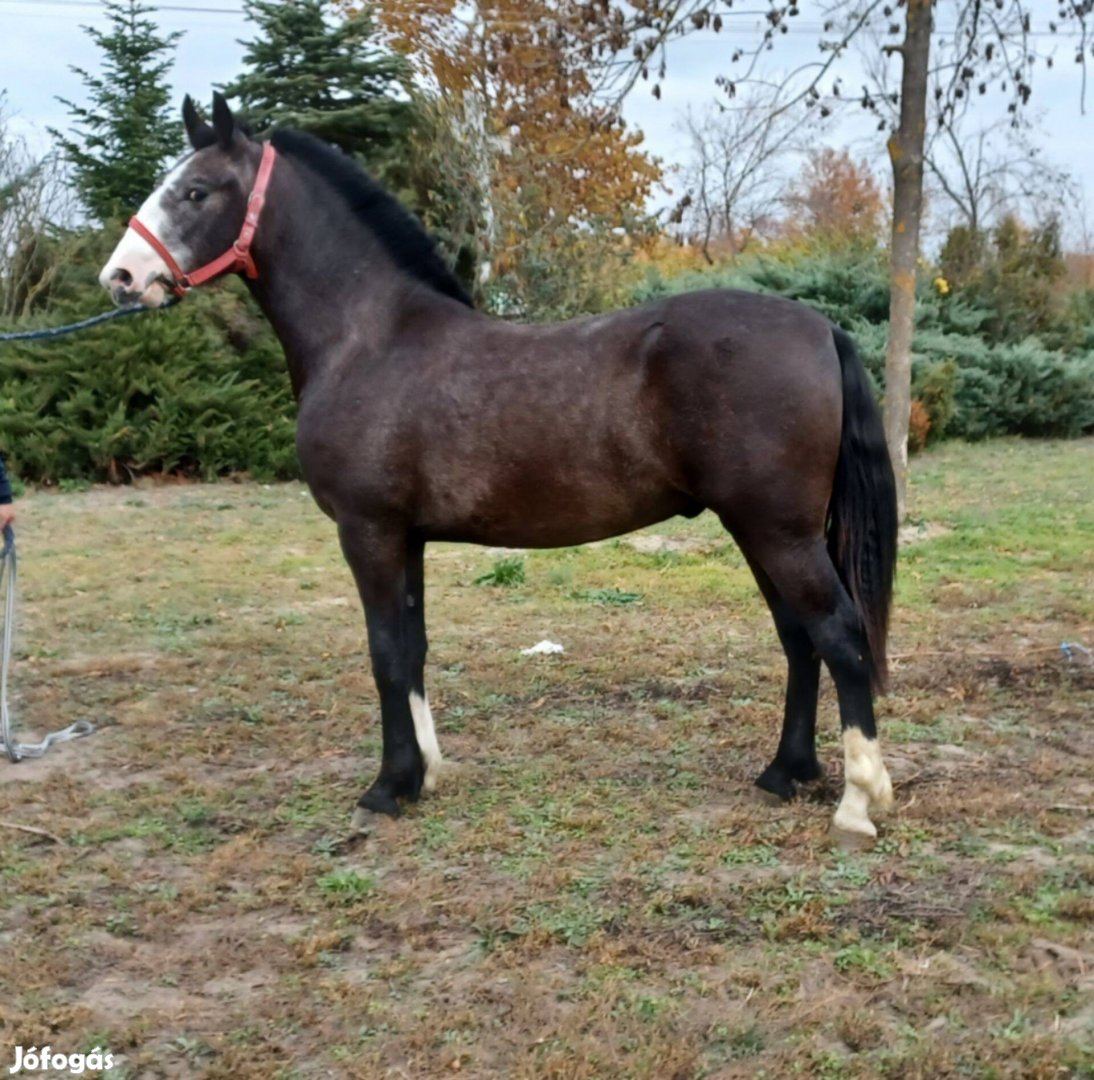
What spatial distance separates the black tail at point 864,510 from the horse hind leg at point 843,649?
76 millimetres

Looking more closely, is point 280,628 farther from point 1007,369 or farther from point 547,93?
point 1007,369

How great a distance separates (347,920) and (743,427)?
1909 mm

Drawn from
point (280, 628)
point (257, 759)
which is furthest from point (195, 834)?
point (280, 628)

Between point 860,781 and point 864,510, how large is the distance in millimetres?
887

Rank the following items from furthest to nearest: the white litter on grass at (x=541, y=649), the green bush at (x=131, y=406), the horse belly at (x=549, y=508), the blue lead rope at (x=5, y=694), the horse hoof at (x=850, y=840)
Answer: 1. the green bush at (x=131, y=406)
2. the white litter on grass at (x=541, y=649)
3. the blue lead rope at (x=5, y=694)
4. the horse belly at (x=549, y=508)
5. the horse hoof at (x=850, y=840)

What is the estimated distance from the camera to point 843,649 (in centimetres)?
372

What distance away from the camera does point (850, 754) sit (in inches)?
149

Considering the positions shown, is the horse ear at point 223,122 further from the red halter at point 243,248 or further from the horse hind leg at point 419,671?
the horse hind leg at point 419,671

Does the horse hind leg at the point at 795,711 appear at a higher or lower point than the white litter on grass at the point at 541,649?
higher

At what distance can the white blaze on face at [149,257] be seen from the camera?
399 centimetres

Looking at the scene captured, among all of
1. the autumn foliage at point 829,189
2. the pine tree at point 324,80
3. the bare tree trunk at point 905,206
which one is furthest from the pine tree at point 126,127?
the autumn foliage at point 829,189

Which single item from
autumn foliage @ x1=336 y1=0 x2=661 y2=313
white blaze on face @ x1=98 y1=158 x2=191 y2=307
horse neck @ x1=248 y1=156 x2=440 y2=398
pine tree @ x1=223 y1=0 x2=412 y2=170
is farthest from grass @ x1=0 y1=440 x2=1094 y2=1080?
pine tree @ x1=223 y1=0 x2=412 y2=170

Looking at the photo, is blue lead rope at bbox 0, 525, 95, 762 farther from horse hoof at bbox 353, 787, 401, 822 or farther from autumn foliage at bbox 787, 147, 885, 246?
autumn foliage at bbox 787, 147, 885, 246

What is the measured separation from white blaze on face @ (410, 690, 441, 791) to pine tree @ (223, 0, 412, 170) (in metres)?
11.3
